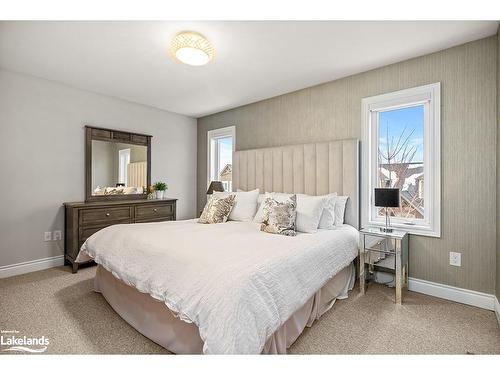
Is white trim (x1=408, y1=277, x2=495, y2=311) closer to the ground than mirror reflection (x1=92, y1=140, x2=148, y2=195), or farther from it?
closer to the ground

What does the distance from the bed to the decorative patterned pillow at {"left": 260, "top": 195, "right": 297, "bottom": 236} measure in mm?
115

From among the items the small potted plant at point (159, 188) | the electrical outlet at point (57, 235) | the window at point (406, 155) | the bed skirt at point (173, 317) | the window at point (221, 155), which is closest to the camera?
the bed skirt at point (173, 317)

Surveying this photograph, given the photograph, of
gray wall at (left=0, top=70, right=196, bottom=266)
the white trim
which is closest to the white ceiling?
gray wall at (left=0, top=70, right=196, bottom=266)

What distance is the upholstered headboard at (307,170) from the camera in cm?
294

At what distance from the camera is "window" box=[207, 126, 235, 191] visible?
446cm

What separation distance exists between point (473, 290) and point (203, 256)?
8.19 feet

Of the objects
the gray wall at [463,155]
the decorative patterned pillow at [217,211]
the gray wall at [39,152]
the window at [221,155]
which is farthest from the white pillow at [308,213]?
the gray wall at [39,152]

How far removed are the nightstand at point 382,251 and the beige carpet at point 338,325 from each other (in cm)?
22

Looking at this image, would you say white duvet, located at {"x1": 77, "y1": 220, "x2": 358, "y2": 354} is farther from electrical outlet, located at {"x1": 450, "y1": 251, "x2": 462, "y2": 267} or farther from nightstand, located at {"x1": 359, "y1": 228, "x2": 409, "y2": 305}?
electrical outlet, located at {"x1": 450, "y1": 251, "x2": 462, "y2": 267}

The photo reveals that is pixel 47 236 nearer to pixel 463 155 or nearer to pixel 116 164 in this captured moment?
pixel 116 164

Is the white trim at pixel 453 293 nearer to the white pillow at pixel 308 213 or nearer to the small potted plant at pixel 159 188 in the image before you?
the white pillow at pixel 308 213

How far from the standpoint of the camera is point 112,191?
382 centimetres
